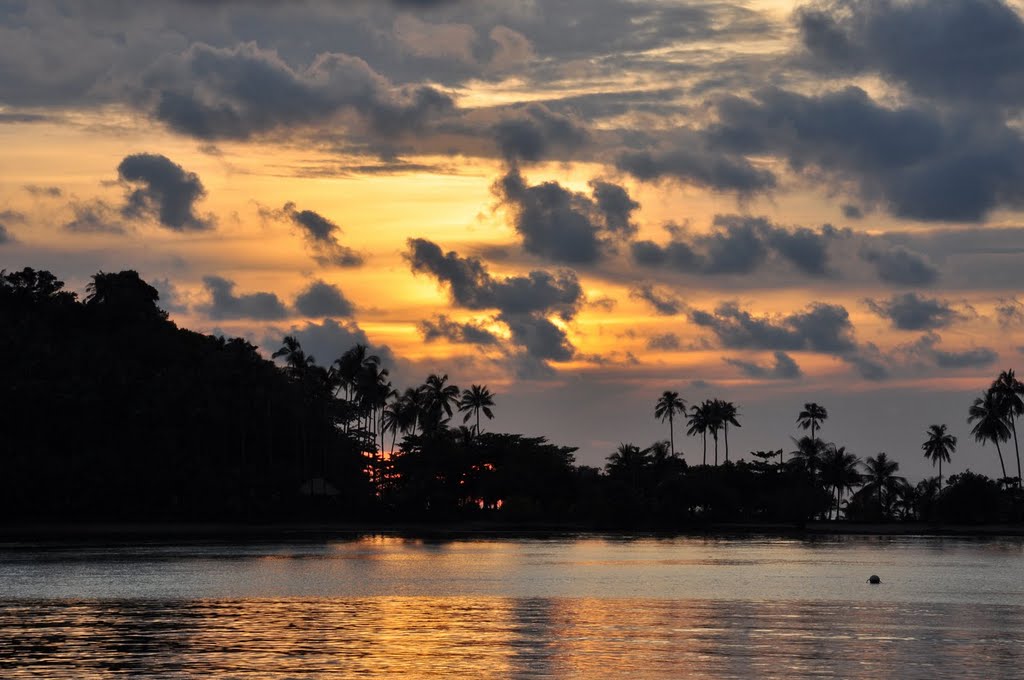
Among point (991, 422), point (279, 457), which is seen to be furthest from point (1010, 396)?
point (279, 457)

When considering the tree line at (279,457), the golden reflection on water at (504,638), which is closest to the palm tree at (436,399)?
the tree line at (279,457)

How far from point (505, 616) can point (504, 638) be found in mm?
7951

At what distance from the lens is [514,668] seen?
129 feet

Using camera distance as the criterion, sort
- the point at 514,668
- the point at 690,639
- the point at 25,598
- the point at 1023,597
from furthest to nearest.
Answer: the point at 1023,597 < the point at 25,598 < the point at 690,639 < the point at 514,668

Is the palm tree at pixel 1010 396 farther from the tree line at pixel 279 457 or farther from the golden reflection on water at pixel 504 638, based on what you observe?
the golden reflection on water at pixel 504 638

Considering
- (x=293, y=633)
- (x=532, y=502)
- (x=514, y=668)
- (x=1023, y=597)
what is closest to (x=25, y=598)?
(x=293, y=633)

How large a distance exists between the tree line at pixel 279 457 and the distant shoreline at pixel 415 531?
1310 mm

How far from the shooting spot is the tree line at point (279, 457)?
137m

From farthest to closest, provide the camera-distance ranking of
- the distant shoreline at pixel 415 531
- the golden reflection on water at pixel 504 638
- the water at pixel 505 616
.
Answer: the distant shoreline at pixel 415 531
the water at pixel 505 616
the golden reflection on water at pixel 504 638

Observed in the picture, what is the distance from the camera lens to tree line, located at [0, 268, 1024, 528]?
5404 inches

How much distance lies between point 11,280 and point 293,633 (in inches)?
4718

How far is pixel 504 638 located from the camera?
154 feet

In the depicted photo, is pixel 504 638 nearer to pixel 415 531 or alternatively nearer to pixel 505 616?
pixel 505 616

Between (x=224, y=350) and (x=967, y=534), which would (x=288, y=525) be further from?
(x=967, y=534)
